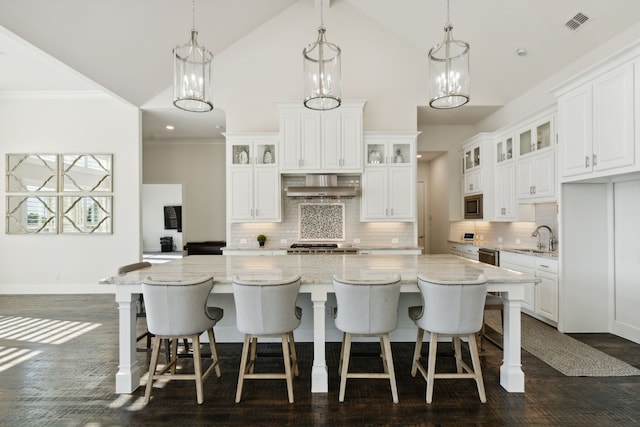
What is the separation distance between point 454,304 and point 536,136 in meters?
3.52

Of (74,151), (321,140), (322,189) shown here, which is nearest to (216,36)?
(321,140)

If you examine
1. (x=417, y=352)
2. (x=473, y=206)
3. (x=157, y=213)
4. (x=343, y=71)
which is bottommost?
(x=417, y=352)

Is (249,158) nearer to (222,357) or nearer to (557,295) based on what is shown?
(222,357)

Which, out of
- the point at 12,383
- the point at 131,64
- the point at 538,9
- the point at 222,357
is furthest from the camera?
the point at 131,64

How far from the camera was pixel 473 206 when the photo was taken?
600 cm

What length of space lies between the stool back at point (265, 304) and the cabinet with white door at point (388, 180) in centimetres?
335

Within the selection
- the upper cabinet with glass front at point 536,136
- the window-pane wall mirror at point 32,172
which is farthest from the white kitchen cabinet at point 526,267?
the window-pane wall mirror at point 32,172

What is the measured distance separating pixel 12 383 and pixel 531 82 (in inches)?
280

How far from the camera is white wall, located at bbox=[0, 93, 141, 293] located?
5840 millimetres

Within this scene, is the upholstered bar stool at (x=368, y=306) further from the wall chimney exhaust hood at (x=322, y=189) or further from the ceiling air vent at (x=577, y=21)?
the ceiling air vent at (x=577, y=21)

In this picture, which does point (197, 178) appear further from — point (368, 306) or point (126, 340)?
point (368, 306)

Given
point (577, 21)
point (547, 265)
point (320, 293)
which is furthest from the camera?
point (547, 265)

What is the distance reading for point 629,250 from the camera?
363 centimetres

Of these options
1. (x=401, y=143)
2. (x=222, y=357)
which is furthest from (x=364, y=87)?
(x=222, y=357)
